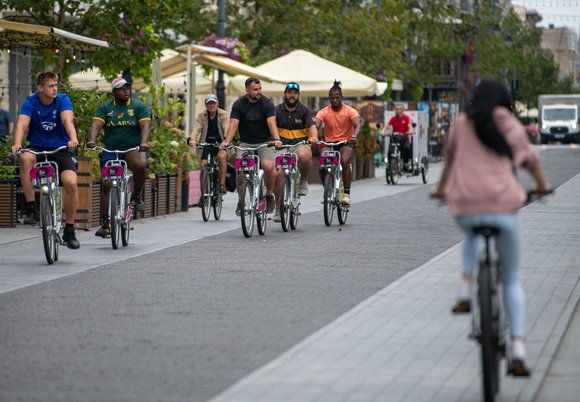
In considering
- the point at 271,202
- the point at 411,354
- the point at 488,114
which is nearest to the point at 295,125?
the point at 271,202

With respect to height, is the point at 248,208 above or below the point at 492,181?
below

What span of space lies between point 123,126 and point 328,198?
352cm

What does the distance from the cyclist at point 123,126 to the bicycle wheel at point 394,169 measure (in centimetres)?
1606

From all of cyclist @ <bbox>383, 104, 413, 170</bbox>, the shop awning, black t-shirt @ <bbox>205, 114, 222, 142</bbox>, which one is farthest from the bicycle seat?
cyclist @ <bbox>383, 104, 413, 170</bbox>

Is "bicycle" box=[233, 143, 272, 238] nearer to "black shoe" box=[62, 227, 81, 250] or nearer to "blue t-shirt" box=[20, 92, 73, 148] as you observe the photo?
"black shoe" box=[62, 227, 81, 250]

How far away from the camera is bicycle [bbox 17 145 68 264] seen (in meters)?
13.4

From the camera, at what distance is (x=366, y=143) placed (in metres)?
33.0

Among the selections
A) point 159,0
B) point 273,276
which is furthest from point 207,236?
point 159,0

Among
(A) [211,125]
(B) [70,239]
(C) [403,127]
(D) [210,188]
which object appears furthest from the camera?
(C) [403,127]

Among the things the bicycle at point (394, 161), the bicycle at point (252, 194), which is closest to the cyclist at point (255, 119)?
the bicycle at point (252, 194)

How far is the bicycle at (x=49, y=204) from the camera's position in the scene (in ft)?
44.0

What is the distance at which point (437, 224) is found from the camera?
18781 millimetres

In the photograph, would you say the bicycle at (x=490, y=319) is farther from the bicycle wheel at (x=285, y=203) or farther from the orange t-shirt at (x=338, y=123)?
the orange t-shirt at (x=338, y=123)

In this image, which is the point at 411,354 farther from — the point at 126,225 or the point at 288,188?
the point at 288,188
